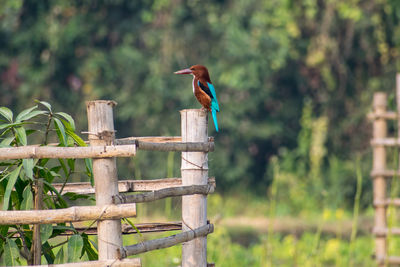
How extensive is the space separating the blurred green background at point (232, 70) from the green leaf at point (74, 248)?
9836 mm

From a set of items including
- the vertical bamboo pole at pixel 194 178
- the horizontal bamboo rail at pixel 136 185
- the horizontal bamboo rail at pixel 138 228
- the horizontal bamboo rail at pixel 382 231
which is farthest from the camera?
the horizontal bamboo rail at pixel 382 231

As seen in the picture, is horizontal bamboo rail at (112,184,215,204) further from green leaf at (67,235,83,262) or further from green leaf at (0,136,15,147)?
green leaf at (0,136,15,147)

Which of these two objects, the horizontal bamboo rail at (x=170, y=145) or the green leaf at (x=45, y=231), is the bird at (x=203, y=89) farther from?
the green leaf at (x=45, y=231)

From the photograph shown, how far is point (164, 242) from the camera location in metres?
3.01

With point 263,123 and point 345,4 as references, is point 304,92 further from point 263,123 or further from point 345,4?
point 345,4

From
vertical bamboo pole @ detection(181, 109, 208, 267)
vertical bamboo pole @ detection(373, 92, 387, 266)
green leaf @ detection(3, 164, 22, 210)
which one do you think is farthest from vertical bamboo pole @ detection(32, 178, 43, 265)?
vertical bamboo pole @ detection(373, 92, 387, 266)

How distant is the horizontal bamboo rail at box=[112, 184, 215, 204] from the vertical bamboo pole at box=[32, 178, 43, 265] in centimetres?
33

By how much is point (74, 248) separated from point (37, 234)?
16cm

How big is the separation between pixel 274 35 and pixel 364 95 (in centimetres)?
209

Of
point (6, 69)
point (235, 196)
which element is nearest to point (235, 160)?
point (235, 196)

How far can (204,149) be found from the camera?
Result: 3344mm

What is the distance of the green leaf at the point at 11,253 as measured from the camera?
2.74 m

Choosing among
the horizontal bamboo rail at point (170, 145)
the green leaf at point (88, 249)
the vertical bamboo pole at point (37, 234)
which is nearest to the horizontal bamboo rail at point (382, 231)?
the horizontal bamboo rail at point (170, 145)

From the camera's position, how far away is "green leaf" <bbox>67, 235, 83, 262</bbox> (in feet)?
9.06
